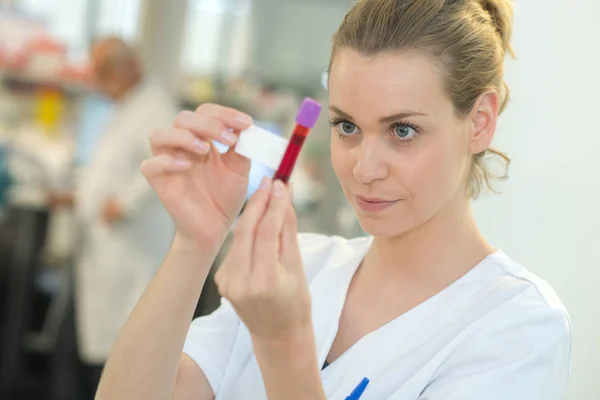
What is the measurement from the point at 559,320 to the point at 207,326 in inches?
19.8

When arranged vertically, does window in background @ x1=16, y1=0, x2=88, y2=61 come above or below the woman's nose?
below

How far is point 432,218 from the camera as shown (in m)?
1.06

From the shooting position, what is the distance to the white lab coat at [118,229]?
2.65 m

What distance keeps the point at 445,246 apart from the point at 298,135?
1.09 feet

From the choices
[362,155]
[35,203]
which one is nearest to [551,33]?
[362,155]

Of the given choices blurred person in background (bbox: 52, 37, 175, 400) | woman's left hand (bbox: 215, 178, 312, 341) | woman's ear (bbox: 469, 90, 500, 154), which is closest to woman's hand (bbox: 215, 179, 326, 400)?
woman's left hand (bbox: 215, 178, 312, 341)

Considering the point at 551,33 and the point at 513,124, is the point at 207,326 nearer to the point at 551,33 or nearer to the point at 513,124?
the point at 513,124

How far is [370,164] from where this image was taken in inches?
37.3

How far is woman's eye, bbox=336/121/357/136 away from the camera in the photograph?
99cm

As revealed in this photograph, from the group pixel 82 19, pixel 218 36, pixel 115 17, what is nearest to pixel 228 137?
pixel 218 36

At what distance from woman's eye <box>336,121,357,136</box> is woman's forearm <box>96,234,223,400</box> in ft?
0.72

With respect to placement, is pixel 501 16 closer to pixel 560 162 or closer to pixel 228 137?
pixel 560 162

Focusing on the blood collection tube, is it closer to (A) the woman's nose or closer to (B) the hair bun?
(A) the woman's nose

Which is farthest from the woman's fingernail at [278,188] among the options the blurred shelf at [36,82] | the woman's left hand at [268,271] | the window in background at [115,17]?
the window in background at [115,17]
